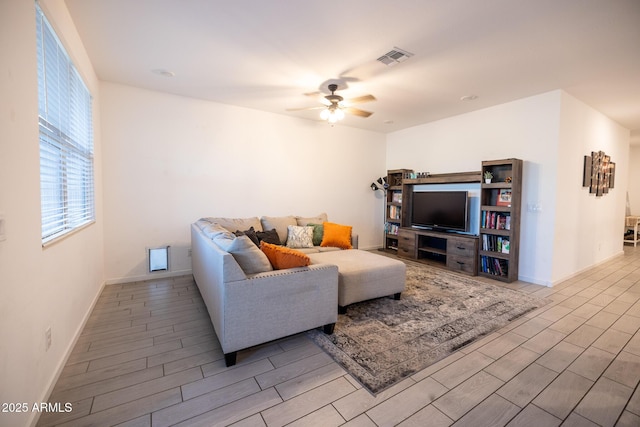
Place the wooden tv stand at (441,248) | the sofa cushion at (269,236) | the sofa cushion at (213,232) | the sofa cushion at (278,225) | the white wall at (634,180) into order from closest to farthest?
the sofa cushion at (213,232) → the sofa cushion at (269,236) → the sofa cushion at (278,225) → the wooden tv stand at (441,248) → the white wall at (634,180)

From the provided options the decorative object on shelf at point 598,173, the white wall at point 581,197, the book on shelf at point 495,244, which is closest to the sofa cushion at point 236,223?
the book on shelf at point 495,244

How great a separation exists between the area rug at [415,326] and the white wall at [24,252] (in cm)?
183

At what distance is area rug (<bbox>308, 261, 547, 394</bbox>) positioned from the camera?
6.83 feet

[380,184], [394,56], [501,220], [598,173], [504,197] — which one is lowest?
[501,220]

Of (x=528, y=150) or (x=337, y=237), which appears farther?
(x=337, y=237)

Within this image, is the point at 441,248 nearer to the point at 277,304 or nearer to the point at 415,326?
the point at 415,326

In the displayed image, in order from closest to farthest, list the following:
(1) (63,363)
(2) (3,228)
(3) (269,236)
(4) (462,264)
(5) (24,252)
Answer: (2) (3,228) → (5) (24,252) → (1) (63,363) → (3) (269,236) → (4) (462,264)

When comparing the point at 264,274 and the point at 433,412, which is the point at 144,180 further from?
the point at 433,412

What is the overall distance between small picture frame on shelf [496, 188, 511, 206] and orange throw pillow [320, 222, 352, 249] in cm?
241

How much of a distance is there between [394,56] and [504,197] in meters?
2.87

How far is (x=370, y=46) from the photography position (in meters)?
2.72

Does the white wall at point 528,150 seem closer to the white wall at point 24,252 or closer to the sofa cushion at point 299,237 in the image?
the sofa cushion at point 299,237

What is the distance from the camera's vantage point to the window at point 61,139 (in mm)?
1904

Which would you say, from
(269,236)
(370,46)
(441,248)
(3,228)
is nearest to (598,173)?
(441,248)
